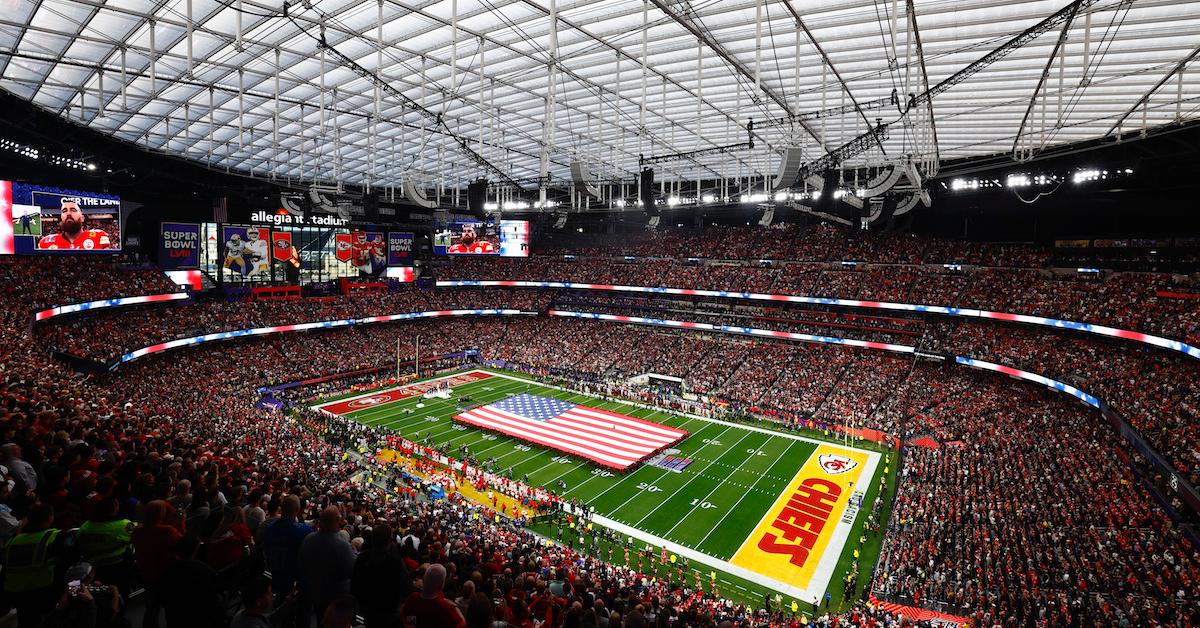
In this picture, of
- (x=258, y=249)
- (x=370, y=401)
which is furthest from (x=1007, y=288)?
(x=258, y=249)

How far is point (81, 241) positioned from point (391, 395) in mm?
17659

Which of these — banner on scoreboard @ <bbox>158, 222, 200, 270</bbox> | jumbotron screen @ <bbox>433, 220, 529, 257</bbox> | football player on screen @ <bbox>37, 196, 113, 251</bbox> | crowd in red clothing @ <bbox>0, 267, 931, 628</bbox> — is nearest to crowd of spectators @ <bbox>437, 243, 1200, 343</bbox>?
jumbotron screen @ <bbox>433, 220, 529, 257</bbox>

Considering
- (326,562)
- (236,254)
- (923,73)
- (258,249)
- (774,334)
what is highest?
(923,73)

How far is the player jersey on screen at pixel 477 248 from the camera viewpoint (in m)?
46.3

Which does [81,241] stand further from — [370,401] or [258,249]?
[370,401]

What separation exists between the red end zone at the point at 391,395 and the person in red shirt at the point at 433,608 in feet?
112

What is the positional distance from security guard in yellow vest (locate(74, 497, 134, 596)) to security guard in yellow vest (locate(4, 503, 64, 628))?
23cm

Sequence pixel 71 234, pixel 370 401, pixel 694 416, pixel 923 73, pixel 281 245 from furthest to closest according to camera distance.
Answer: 1. pixel 281 245
2. pixel 370 401
3. pixel 694 416
4. pixel 71 234
5. pixel 923 73

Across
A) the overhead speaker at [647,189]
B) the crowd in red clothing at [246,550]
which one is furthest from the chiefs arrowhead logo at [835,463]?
the overhead speaker at [647,189]

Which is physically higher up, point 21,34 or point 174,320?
point 21,34

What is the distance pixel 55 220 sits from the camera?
91.7 ft

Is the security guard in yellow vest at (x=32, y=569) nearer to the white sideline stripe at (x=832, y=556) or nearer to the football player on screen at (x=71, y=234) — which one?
the white sideline stripe at (x=832, y=556)

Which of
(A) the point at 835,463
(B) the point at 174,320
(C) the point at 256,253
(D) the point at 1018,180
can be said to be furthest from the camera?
(C) the point at 256,253

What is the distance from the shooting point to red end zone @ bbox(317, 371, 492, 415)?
35.8 meters
